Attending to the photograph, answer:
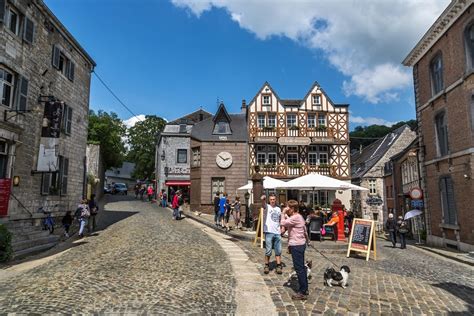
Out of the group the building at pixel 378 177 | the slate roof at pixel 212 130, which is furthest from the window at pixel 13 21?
the building at pixel 378 177

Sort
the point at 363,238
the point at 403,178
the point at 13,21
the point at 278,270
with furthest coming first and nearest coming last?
the point at 403,178, the point at 13,21, the point at 363,238, the point at 278,270

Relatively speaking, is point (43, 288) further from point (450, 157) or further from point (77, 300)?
point (450, 157)

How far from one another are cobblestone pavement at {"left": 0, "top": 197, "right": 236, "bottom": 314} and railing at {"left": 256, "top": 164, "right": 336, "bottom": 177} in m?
15.9

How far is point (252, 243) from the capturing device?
11883mm

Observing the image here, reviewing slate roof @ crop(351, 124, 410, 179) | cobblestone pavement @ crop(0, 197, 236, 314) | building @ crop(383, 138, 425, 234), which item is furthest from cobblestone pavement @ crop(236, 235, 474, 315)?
slate roof @ crop(351, 124, 410, 179)

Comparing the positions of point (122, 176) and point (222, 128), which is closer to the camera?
point (222, 128)

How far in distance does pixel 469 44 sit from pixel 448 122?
A: 128 inches

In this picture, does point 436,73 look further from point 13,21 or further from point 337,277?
point 13,21

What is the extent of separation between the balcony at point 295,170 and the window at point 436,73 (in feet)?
36.9

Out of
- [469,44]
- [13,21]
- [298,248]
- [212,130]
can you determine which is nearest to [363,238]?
[298,248]

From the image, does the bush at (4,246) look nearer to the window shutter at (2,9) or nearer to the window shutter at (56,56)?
the window shutter at (2,9)

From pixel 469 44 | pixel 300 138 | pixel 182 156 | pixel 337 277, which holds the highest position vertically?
pixel 469 44

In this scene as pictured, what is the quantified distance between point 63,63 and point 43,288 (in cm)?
1274

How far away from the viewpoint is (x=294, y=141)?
85.6 ft
